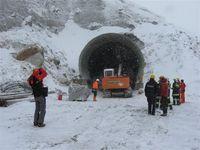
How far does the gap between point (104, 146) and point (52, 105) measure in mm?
7591

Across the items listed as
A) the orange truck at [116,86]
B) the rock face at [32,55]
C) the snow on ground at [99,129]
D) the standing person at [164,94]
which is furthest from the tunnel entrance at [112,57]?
the snow on ground at [99,129]

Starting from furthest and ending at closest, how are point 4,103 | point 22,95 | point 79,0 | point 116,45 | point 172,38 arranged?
point 79,0, point 172,38, point 116,45, point 22,95, point 4,103

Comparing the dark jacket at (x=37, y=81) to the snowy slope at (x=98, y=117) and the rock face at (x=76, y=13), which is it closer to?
the snowy slope at (x=98, y=117)

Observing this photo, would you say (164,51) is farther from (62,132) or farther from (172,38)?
(62,132)

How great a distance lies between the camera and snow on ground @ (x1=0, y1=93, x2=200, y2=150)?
9211 mm

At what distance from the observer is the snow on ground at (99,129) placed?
9211mm

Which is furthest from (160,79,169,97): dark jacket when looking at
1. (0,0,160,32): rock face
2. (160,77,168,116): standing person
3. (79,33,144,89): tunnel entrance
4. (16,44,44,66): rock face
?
(0,0,160,32): rock face

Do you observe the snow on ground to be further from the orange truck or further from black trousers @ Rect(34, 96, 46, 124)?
the orange truck

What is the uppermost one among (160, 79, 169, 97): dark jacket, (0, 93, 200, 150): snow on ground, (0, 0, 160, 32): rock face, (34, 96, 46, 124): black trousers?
(0, 0, 160, 32): rock face

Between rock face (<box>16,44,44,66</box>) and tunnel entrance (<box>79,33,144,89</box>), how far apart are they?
297 cm

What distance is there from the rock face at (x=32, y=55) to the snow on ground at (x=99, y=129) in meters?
11.3

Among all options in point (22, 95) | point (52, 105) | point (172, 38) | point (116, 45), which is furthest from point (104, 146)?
point (172, 38)

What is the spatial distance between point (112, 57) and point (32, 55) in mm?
9835

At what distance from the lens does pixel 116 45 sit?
32344 millimetres
